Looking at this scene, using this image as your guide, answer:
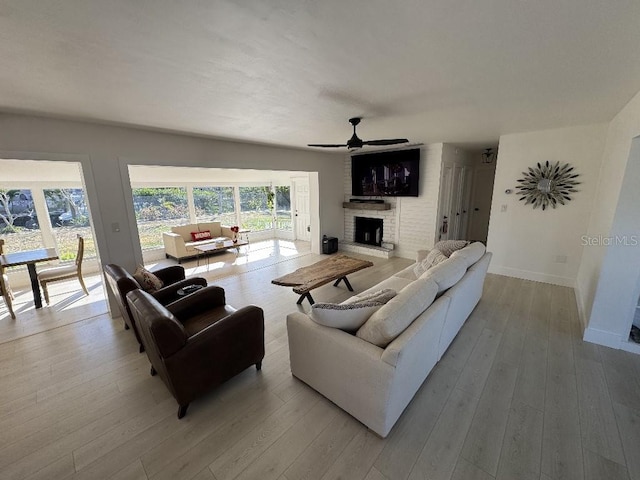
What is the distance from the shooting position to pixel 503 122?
327 cm

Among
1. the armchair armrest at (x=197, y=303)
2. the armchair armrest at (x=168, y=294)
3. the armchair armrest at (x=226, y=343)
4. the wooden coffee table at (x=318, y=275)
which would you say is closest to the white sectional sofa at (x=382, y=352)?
the armchair armrest at (x=226, y=343)

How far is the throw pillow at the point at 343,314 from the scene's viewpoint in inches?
70.8

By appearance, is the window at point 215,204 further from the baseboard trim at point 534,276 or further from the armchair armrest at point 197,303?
the baseboard trim at point 534,276

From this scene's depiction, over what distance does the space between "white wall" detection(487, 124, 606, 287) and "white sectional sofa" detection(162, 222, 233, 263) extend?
596 cm

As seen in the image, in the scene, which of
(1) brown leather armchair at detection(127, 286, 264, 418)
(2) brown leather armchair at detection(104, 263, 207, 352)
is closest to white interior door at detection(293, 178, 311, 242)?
(2) brown leather armchair at detection(104, 263, 207, 352)

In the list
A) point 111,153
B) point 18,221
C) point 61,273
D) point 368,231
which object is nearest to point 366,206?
point 368,231

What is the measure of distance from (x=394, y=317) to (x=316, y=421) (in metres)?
0.94

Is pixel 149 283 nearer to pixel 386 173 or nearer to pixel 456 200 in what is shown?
pixel 386 173

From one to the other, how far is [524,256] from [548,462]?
355 cm

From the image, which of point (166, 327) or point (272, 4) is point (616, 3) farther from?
point (166, 327)

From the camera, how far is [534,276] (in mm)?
4188

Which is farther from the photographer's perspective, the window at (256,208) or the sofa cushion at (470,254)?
the window at (256,208)

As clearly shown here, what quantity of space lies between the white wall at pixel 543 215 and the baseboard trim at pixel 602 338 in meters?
1.72

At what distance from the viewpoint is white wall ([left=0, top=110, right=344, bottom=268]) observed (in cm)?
265
